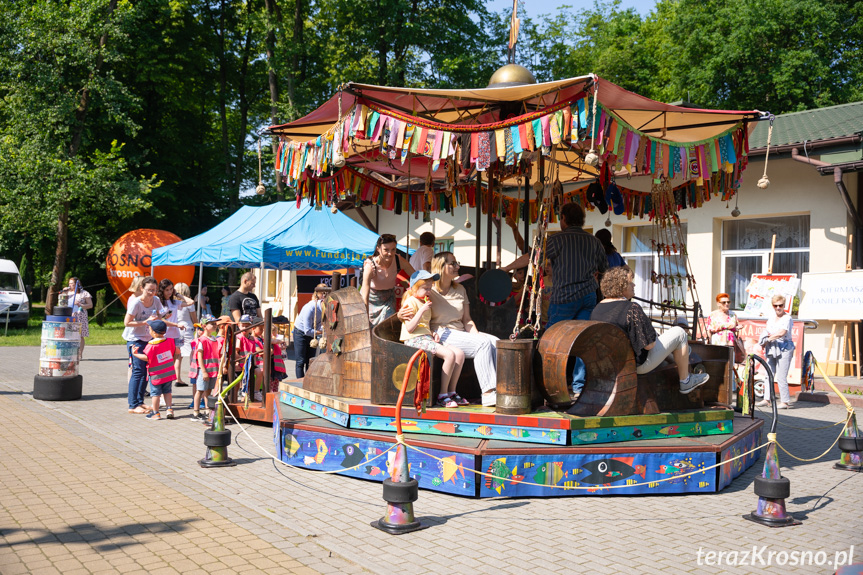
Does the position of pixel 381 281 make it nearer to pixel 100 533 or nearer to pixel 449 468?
pixel 449 468

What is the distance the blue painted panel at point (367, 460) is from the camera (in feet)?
19.3

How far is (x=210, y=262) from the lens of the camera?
16.2 m

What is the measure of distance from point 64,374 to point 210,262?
576 cm

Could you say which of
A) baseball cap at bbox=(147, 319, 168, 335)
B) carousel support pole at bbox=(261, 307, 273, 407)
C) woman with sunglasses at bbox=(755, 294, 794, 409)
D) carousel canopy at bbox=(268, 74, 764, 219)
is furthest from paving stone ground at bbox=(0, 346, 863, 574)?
woman with sunglasses at bbox=(755, 294, 794, 409)

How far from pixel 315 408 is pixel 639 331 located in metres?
3.34

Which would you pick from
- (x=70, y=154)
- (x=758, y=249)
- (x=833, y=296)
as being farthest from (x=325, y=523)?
(x=70, y=154)

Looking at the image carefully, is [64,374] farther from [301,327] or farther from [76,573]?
[76,573]

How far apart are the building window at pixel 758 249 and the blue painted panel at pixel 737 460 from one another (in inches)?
345

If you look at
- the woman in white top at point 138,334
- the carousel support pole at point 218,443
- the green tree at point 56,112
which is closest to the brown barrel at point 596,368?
the carousel support pole at point 218,443

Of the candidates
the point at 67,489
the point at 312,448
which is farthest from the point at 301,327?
the point at 67,489

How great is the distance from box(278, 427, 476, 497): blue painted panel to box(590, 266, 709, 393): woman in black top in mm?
1856

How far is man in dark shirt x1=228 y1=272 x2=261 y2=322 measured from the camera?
33.3ft

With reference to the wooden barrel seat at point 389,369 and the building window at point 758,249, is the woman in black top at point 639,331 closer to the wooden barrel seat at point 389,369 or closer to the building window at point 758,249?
the wooden barrel seat at point 389,369

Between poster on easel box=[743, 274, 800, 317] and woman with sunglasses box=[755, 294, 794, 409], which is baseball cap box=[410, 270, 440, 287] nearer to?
woman with sunglasses box=[755, 294, 794, 409]
